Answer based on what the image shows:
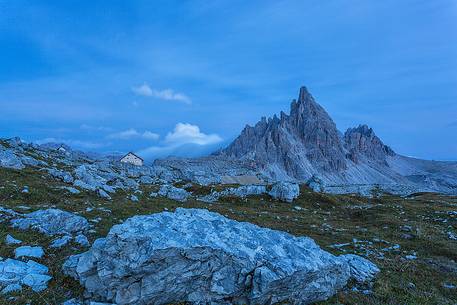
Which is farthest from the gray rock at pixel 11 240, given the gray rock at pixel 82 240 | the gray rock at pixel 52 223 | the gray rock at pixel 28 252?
the gray rock at pixel 82 240

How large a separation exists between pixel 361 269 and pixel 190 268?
432 inches

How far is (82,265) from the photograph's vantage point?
13320 millimetres

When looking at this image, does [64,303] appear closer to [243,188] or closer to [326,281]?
[326,281]

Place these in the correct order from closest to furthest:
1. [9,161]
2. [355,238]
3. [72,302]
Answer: [72,302]
[355,238]
[9,161]

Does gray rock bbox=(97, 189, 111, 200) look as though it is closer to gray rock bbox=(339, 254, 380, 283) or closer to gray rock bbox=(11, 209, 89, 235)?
gray rock bbox=(11, 209, 89, 235)

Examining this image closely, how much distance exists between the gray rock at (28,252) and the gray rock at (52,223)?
2.60 m

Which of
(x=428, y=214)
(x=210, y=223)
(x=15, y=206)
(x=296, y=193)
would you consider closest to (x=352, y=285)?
(x=210, y=223)

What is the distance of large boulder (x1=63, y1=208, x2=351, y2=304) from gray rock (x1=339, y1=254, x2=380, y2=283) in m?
3.23

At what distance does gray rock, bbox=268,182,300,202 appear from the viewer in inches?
2072

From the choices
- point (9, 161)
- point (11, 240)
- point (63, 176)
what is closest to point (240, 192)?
point (63, 176)

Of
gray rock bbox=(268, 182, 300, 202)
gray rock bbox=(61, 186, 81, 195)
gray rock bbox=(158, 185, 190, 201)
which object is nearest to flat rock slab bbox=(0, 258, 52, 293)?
gray rock bbox=(61, 186, 81, 195)

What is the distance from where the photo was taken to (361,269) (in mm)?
18016

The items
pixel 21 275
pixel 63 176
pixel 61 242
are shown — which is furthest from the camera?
pixel 63 176

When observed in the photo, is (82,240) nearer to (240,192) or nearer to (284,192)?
(284,192)
